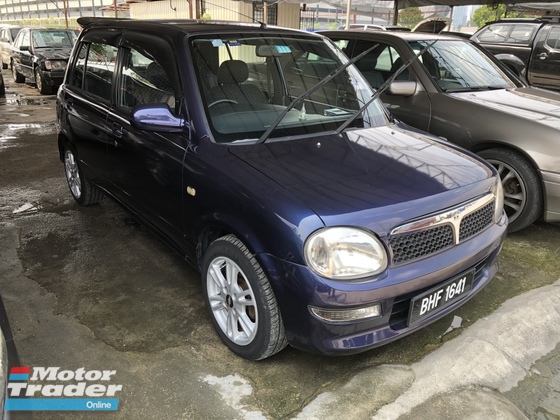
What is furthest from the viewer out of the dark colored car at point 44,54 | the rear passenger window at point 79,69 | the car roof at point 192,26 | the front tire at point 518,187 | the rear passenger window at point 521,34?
the dark colored car at point 44,54

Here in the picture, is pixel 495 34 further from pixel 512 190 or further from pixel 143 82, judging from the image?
pixel 143 82

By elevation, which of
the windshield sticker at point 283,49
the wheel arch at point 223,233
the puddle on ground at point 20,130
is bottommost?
the puddle on ground at point 20,130

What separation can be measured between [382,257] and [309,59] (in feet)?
6.12

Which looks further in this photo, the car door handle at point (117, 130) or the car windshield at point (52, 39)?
the car windshield at point (52, 39)

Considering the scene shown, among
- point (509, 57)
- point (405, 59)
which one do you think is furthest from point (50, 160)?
point (509, 57)

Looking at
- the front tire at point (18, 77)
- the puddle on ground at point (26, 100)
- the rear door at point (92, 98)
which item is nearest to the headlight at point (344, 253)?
the rear door at point (92, 98)

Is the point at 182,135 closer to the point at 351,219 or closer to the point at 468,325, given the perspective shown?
the point at 351,219

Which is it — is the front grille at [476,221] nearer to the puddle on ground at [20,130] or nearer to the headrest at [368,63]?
the headrest at [368,63]

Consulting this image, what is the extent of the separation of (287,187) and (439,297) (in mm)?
944

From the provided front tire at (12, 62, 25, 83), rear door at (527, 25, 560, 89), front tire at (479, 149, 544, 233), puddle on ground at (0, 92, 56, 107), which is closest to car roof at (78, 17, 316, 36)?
front tire at (479, 149, 544, 233)

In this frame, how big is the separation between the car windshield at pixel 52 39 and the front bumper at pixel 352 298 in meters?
12.2

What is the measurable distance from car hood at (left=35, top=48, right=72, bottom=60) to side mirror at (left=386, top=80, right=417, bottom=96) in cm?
959

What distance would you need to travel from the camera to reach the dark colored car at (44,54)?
36.9 ft

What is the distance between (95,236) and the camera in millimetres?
3984
